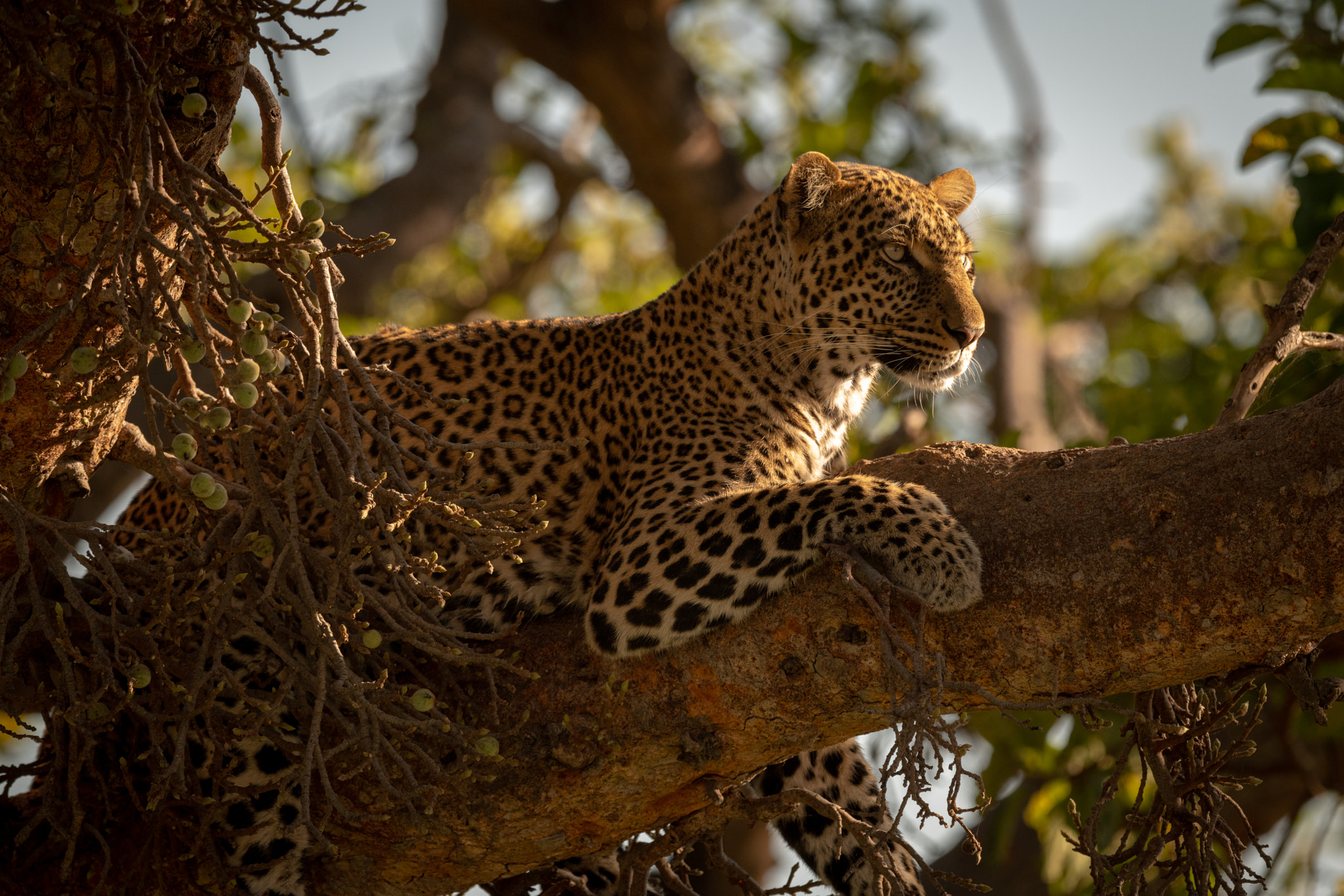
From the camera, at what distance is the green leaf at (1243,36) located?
655 cm

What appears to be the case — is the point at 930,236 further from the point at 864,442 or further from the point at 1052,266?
the point at 1052,266

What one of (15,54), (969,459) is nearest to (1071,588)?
(969,459)

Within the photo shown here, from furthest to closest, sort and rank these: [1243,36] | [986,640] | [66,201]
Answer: [1243,36], [986,640], [66,201]

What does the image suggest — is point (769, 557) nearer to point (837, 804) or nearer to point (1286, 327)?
point (837, 804)

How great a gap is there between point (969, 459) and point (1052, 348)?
12.7 m

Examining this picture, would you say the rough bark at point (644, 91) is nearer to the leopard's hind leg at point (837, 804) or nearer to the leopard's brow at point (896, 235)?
the leopard's brow at point (896, 235)

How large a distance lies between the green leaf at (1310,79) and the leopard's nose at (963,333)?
1.93m

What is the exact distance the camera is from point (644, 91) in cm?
1227

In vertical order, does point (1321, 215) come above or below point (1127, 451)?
above

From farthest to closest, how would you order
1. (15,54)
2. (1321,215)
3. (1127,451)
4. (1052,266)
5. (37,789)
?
(1052,266)
(1321,215)
(37,789)
(1127,451)
(15,54)

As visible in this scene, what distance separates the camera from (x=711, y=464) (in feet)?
18.6

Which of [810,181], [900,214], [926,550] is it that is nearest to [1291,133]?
[900,214]

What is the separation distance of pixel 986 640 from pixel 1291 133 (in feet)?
12.3

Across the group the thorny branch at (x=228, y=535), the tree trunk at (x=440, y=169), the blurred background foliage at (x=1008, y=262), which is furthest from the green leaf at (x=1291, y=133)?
the tree trunk at (x=440, y=169)
